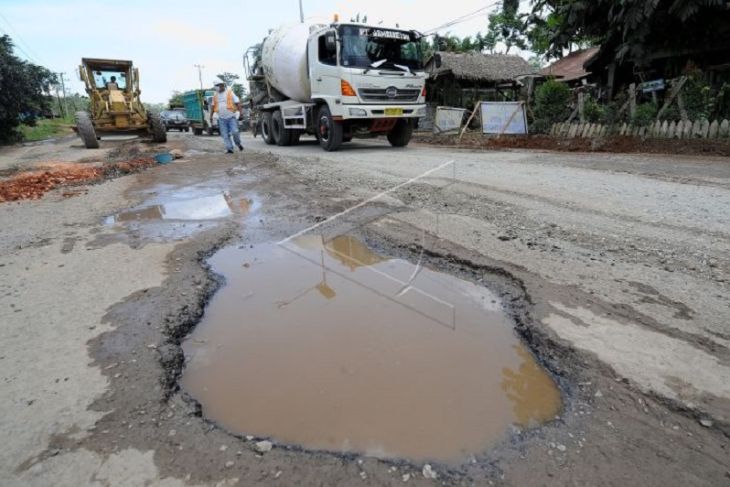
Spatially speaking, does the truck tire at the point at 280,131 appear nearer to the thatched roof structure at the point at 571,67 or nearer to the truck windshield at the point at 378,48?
the truck windshield at the point at 378,48

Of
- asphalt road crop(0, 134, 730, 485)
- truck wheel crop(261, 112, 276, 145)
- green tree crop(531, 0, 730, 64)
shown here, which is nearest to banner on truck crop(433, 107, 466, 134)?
green tree crop(531, 0, 730, 64)

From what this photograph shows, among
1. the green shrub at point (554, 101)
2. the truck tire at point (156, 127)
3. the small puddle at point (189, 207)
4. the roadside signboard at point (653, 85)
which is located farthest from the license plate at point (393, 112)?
the truck tire at point (156, 127)

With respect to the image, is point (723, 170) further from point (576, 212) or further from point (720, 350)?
point (720, 350)

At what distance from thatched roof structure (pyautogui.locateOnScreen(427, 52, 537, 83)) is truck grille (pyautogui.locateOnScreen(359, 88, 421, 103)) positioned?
9.95 m

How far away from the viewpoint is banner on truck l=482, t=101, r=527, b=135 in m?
11.7

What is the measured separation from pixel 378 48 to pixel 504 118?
445 centimetres

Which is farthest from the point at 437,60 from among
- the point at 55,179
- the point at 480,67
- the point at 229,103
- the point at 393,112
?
the point at 55,179

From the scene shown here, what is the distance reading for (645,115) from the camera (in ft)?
30.3

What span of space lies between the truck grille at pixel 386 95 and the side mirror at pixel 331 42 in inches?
40.7

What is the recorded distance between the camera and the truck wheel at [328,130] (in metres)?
9.72

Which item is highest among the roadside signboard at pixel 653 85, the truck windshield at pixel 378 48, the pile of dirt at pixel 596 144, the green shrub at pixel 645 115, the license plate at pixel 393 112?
the truck windshield at pixel 378 48

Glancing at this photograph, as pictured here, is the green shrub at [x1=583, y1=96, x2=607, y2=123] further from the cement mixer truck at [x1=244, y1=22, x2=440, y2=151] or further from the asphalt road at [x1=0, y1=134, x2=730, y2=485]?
the asphalt road at [x1=0, y1=134, x2=730, y2=485]

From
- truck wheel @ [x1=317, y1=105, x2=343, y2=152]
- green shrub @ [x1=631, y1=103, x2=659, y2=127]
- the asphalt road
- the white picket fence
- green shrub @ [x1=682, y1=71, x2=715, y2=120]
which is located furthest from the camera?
truck wheel @ [x1=317, y1=105, x2=343, y2=152]

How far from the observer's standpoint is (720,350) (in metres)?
1.91
